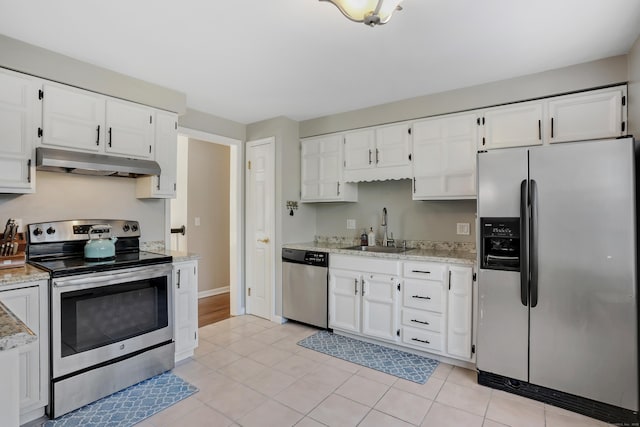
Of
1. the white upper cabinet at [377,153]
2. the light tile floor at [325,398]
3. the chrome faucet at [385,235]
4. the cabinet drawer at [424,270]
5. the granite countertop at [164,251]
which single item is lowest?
the light tile floor at [325,398]

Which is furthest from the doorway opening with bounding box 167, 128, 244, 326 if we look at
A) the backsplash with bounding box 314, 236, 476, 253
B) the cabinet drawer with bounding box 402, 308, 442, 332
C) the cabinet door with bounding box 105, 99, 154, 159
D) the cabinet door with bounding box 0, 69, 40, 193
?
the cabinet drawer with bounding box 402, 308, 442, 332

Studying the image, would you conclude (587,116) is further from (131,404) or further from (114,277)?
(131,404)

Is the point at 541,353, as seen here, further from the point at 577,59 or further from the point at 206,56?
the point at 206,56

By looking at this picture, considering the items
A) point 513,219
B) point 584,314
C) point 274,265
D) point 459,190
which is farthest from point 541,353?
point 274,265

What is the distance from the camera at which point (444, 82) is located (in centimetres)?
284

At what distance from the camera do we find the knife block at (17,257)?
7.02ft

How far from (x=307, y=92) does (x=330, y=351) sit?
2386mm

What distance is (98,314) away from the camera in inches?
87.6

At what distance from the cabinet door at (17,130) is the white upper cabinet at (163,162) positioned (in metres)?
0.80

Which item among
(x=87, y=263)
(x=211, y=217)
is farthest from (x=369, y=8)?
(x=211, y=217)

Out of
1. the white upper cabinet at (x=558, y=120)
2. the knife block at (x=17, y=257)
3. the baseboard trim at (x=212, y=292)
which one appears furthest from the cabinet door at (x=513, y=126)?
the baseboard trim at (x=212, y=292)

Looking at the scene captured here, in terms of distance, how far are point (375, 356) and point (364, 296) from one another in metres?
0.53

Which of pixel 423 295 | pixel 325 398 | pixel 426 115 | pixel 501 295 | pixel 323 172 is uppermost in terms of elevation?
pixel 426 115

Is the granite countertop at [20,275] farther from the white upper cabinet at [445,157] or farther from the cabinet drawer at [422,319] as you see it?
the white upper cabinet at [445,157]
